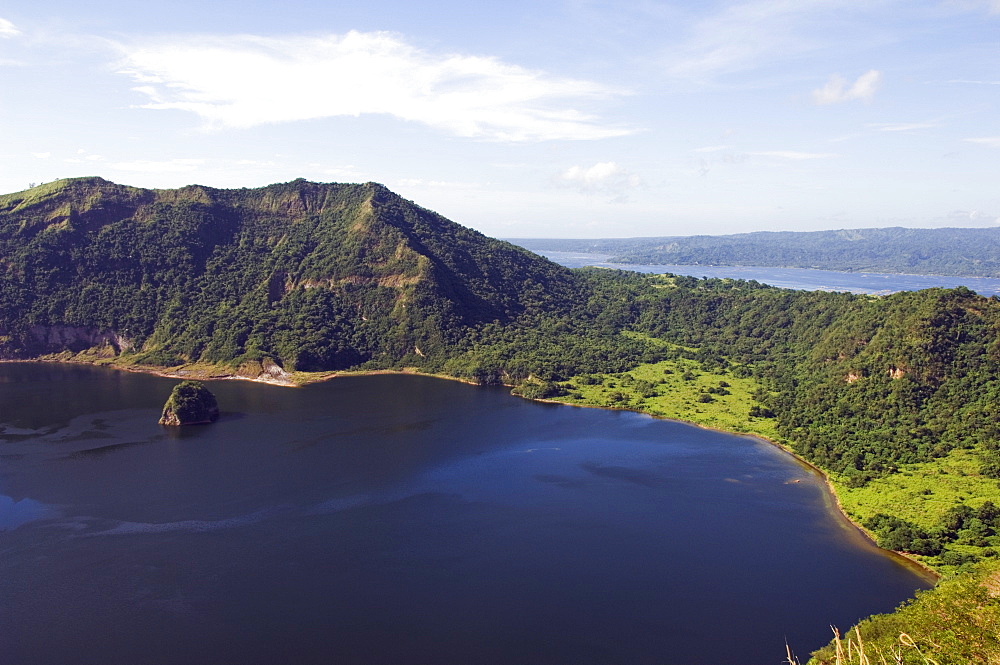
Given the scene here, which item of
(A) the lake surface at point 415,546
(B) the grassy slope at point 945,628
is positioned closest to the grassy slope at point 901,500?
(B) the grassy slope at point 945,628

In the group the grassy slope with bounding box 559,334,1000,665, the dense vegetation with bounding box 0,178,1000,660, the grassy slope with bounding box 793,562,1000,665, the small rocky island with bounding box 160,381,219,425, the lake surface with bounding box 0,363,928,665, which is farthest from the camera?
the small rocky island with bounding box 160,381,219,425

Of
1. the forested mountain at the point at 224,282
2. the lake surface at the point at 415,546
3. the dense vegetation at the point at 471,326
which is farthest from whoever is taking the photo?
the forested mountain at the point at 224,282

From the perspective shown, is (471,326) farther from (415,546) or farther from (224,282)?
(415,546)

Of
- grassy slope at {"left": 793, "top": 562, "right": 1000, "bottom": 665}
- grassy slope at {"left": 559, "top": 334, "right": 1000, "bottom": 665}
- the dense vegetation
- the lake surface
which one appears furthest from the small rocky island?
grassy slope at {"left": 793, "top": 562, "right": 1000, "bottom": 665}

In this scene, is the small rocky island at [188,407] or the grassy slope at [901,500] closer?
the grassy slope at [901,500]

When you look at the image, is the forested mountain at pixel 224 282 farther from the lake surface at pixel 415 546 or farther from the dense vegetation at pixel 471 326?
the lake surface at pixel 415 546

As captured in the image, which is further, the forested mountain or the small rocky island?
the forested mountain

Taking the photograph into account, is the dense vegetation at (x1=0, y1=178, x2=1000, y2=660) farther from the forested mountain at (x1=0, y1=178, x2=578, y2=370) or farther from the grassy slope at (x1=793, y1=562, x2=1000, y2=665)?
the grassy slope at (x1=793, y1=562, x2=1000, y2=665)

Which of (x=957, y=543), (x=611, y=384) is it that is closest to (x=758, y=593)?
(x=957, y=543)
